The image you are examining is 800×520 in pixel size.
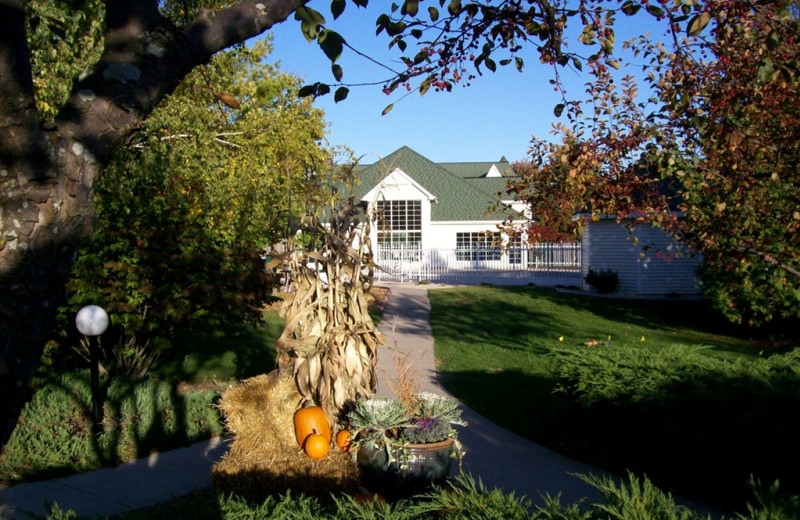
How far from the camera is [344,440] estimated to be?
560cm

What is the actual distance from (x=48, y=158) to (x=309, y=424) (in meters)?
3.76

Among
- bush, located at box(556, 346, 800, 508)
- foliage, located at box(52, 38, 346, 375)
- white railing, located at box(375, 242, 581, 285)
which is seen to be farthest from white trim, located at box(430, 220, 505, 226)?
bush, located at box(556, 346, 800, 508)

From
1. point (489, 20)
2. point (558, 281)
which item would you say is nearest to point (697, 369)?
point (489, 20)

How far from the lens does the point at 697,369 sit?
22.5 ft

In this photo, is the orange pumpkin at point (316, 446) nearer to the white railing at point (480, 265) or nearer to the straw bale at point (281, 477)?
the straw bale at point (281, 477)

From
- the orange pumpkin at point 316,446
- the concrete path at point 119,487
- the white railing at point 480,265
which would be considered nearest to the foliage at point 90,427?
the concrete path at point 119,487

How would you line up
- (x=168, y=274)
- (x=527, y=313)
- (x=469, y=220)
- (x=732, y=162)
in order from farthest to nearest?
(x=469, y=220), (x=527, y=313), (x=168, y=274), (x=732, y=162)

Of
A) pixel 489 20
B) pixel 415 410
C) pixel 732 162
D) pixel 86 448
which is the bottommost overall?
pixel 86 448

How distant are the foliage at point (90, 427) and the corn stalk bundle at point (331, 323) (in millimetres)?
1990

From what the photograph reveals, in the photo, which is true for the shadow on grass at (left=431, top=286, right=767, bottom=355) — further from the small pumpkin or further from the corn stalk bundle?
the small pumpkin

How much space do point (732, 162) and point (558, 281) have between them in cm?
2317

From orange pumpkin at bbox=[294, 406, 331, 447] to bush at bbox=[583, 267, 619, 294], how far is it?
20669mm

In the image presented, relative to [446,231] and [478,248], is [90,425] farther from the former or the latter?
[446,231]

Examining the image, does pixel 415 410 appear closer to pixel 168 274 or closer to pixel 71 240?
pixel 71 240
